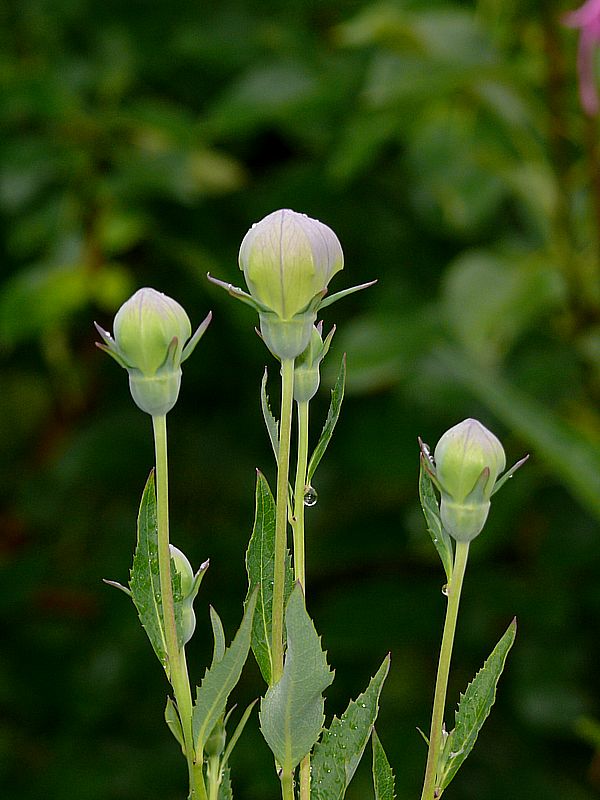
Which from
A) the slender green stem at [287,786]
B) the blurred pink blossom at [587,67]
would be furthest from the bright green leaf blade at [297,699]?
the blurred pink blossom at [587,67]

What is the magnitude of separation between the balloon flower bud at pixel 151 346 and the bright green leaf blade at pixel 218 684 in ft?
0.15

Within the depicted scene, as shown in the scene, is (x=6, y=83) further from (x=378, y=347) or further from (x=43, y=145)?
(x=378, y=347)

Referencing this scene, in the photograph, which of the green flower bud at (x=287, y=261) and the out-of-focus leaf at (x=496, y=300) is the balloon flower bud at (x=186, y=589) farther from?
the out-of-focus leaf at (x=496, y=300)

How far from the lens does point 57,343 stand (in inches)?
40.1

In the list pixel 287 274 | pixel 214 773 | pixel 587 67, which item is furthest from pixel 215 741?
pixel 587 67

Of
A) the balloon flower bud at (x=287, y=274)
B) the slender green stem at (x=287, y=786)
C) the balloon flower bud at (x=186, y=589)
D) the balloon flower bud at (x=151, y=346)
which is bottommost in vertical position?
the slender green stem at (x=287, y=786)

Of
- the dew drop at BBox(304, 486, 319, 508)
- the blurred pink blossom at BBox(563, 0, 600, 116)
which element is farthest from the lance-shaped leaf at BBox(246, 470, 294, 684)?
the blurred pink blossom at BBox(563, 0, 600, 116)

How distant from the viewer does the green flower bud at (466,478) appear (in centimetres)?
23

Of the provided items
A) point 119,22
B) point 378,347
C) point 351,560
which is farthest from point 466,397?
point 119,22

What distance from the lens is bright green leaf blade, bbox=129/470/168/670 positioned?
0.80ft

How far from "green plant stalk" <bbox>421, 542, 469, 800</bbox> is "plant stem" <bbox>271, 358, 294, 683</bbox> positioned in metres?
0.03

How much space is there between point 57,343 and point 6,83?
238 mm

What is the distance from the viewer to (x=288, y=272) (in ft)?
0.72

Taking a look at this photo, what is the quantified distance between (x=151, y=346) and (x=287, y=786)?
95 mm
